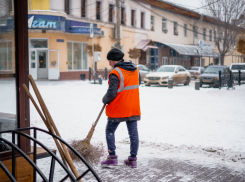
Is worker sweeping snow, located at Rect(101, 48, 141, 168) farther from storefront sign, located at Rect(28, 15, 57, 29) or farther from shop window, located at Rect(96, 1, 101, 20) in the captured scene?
shop window, located at Rect(96, 1, 101, 20)

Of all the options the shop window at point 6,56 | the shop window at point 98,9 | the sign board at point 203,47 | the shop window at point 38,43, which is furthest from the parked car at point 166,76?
the shop window at point 6,56

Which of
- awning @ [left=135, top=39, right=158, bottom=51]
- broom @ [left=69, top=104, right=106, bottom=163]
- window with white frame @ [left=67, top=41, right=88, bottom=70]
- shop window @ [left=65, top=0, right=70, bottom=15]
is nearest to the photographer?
broom @ [left=69, top=104, right=106, bottom=163]

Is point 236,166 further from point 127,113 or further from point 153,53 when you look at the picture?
point 153,53

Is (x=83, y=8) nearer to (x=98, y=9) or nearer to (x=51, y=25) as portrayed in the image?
(x=98, y=9)

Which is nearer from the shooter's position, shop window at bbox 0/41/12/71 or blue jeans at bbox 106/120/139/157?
shop window at bbox 0/41/12/71

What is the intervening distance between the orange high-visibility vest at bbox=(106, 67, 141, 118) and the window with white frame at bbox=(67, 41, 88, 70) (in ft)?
75.7

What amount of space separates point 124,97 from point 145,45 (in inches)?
1178

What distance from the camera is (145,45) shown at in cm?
3400

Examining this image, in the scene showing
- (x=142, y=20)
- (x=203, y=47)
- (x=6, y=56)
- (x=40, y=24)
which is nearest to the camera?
(x=6, y=56)

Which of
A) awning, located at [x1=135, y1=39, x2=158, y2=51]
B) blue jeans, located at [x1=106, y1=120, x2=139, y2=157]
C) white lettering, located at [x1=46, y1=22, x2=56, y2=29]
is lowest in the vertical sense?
blue jeans, located at [x1=106, y1=120, x2=139, y2=157]

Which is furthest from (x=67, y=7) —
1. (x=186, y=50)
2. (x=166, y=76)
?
(x=186, y=50)

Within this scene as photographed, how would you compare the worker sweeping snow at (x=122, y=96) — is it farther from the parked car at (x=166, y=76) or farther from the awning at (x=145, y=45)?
the awning at (x=145, y=45)

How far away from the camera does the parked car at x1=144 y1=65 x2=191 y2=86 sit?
20.8 metres

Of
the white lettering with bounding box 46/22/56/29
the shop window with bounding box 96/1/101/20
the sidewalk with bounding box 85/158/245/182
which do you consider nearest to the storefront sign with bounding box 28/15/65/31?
the white lettering with bounding box 46/22/56/29
